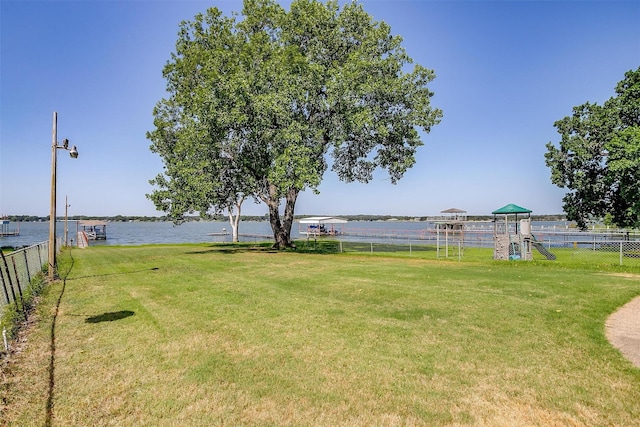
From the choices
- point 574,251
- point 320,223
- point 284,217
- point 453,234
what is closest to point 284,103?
point 284,217

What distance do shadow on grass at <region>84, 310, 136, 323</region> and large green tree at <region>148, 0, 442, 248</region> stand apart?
46.0 feet

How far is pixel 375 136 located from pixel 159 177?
52.5 ft

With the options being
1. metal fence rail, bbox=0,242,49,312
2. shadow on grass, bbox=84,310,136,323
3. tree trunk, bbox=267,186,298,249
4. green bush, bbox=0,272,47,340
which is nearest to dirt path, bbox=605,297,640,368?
shadow on grass, bbox=84,310,136,323

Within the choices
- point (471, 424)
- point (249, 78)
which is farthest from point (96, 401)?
point (249, 78)

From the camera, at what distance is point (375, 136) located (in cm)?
2719

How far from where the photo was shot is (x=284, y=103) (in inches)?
902

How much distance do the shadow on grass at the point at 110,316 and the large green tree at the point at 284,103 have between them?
552 inches

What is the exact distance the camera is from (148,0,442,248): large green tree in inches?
918

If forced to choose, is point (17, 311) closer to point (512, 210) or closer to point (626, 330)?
point (626, 330)

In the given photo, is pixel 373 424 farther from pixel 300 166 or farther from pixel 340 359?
pixel 300 166

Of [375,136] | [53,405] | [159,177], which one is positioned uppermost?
[375,136]

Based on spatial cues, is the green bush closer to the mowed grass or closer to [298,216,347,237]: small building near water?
the mowed grass

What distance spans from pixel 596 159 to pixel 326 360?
36.0 m

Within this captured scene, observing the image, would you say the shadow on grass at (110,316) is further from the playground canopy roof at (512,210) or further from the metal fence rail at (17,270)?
the playground canopy roof at (512,210)
